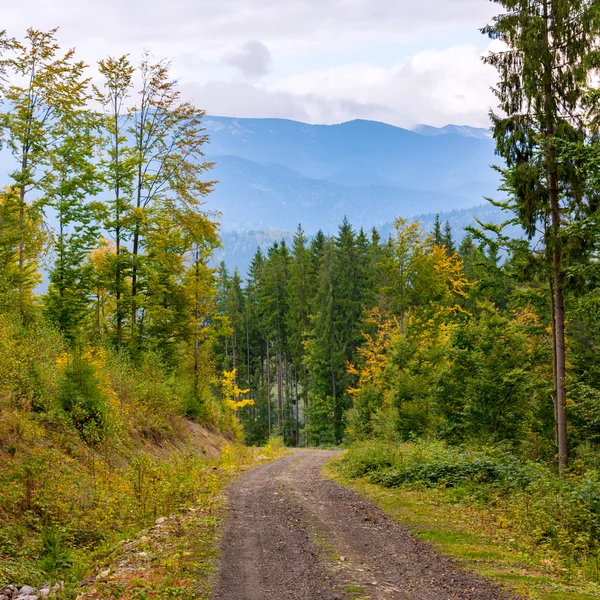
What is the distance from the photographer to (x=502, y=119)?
1667 cm

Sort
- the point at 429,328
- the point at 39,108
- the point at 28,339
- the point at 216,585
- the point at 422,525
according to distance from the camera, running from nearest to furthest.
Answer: the point at 216,585
the point at 422,525
the point at 28,339
the point at 39,108
the point at 429,328

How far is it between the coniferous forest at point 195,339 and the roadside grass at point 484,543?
0.17 metres

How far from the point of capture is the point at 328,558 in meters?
8.37

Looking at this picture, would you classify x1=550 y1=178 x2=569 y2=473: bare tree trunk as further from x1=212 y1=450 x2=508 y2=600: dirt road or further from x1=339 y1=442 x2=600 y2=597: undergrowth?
x1=212 y1=450 x2=508 y2=600: dirt road

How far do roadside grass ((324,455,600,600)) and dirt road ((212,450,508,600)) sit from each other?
1.10 feet

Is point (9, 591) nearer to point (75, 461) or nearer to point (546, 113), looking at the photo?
point (75, 461)

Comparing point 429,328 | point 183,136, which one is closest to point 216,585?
point 183,136

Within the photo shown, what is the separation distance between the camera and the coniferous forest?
10203mm

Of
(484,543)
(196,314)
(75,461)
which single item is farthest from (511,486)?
(196,314)

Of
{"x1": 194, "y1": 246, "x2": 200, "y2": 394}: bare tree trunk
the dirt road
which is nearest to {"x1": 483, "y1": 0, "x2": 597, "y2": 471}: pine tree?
the dirt road

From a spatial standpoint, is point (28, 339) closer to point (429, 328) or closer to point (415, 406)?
point (415, 406)

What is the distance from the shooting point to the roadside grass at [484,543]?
23.0 feet

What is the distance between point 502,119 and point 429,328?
50.1ft

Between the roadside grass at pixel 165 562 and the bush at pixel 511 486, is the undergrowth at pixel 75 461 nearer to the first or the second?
the roadside grass at pixel 165 562
